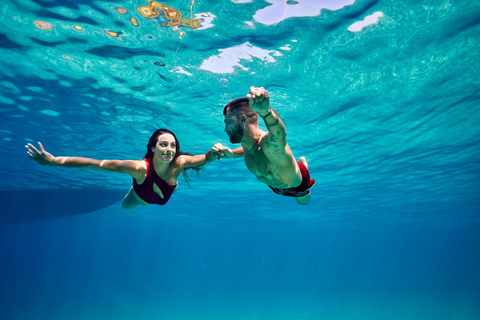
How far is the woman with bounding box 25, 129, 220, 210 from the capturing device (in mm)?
5180

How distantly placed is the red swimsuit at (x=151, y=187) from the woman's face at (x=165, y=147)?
448 mm

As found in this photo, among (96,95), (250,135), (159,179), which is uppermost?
(96,95)

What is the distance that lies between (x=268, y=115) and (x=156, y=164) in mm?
3484

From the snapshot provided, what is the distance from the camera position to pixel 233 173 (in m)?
22.9

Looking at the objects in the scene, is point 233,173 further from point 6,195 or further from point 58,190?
point 6,195

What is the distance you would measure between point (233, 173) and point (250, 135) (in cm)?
1858

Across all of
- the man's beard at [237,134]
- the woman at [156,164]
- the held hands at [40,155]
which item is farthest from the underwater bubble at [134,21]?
the man's beard at [237,134]

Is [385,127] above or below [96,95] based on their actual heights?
above

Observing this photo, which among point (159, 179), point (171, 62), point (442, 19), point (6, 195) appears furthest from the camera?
point (6, 195)

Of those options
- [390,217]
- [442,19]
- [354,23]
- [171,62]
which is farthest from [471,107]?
[390,217]

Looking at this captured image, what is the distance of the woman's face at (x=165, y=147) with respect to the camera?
5.62 meters

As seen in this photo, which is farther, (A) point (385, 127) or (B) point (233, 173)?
(B) point (233, 173)

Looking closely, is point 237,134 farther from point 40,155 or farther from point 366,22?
point 366,22

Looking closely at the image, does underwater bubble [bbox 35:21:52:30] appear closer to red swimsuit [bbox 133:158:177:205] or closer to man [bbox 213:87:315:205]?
red swimsuit [bbox 133:158:177:205]
